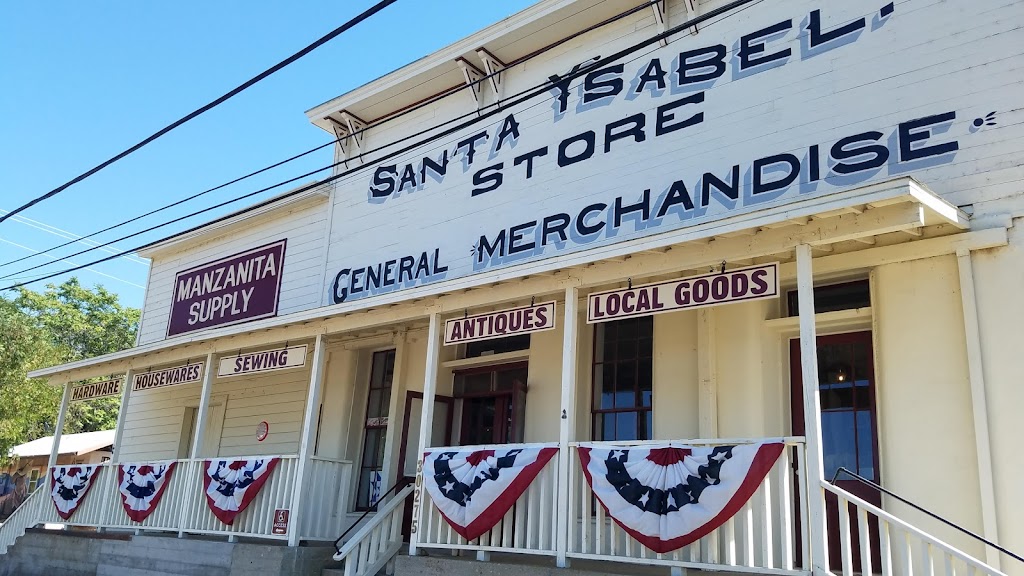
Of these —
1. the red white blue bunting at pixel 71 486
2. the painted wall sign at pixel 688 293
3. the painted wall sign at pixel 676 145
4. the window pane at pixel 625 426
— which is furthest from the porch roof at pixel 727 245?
the red white blue bunting at pixel 71 486

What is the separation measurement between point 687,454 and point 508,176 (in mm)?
5439

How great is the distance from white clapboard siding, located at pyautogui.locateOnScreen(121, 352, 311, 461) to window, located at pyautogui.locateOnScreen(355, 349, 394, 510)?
1.25m

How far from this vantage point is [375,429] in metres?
12.9

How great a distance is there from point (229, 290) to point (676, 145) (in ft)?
30.1

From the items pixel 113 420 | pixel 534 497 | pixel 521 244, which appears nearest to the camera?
pixel 534 497

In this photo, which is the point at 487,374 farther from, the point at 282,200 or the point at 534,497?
the point at 282,200

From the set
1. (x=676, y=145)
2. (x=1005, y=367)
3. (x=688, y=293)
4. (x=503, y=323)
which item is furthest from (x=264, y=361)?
(x=1005, y=367)

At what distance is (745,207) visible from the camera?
8.84 metres

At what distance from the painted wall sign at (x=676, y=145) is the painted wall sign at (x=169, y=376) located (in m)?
2.39

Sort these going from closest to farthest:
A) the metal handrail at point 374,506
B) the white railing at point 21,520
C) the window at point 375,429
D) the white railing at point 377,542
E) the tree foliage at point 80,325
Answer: the white railing at point 377,542 → the metal handrail at point 374,506 → the window at point 375,429 → the white railing at point 21,520 → the tree foliage at point 80,325

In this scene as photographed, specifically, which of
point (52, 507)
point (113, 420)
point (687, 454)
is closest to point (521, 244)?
point (687, 454)

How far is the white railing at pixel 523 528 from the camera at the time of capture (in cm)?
800

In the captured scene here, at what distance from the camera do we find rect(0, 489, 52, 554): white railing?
1454cm

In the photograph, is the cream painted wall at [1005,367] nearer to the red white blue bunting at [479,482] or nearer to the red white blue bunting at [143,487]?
the red white blue bunting at [479,482]
